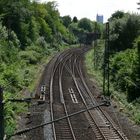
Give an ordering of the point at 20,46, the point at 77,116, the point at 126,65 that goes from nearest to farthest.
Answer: the point at 77,116 → the point at 126,65 → the point at 20,46

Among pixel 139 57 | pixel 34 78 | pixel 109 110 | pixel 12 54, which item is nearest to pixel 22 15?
pixel 12 54

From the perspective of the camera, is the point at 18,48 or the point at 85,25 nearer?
the point at 18,48

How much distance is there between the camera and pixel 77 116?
1064 inches

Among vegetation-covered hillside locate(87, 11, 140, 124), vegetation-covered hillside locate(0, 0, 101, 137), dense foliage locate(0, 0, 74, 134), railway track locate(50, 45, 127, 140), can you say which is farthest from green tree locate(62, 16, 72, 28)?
railway track locate(50, 45, 127, 140)

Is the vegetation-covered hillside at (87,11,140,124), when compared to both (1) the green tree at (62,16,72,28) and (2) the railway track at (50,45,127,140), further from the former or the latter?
(1) the green tree at (62,16,72,28)

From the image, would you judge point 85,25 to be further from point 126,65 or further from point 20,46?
point 126,65

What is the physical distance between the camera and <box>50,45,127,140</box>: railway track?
22.5 metres

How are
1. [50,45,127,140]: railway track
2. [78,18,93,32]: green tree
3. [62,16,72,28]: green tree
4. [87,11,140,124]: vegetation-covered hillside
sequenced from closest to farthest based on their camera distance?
[50,45,127,140]: railway track → [87,11,140,124]: vegetation-covered hillside → [78,18,93,32]: green tree → [62,16,72,28]: green tree

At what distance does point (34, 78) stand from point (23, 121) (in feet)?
63.8

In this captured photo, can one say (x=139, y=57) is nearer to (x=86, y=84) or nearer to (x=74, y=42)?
(x=86, y=84)

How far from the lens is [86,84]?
41875 millimetres

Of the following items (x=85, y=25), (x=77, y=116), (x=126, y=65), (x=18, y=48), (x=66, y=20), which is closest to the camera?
(x=77, y=116)

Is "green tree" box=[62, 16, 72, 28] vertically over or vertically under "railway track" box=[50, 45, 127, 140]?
under

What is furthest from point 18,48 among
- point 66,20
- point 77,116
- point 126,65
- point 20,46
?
point 66,20
